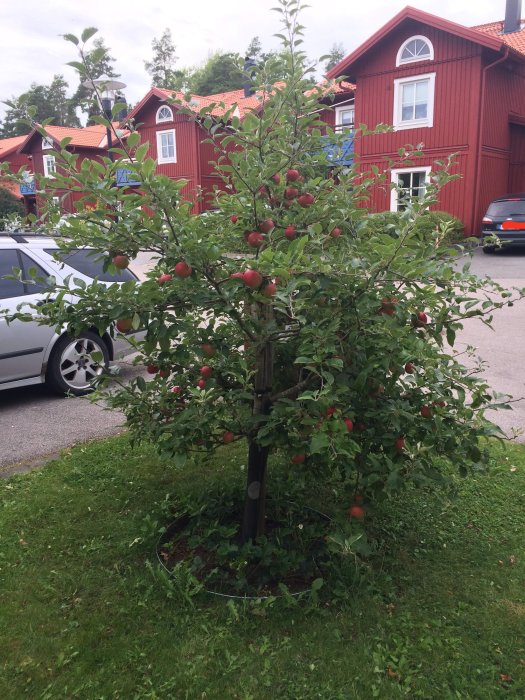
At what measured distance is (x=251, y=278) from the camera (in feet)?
7.24

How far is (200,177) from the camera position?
2858 cm

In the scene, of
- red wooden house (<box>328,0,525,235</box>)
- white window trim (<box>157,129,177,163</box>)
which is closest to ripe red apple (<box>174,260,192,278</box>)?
red wooden house (<box>328,0,525,235</box>)

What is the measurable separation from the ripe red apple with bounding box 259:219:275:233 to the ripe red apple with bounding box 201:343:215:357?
0.56m

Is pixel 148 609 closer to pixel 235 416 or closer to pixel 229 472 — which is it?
pixel 235 416

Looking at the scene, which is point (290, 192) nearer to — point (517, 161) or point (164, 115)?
point (517, 161)

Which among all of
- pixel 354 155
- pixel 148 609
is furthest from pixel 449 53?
pixel 148 609

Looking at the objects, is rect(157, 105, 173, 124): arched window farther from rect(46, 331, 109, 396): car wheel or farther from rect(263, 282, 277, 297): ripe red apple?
rect(263, 282, 277, 297): ripe red apple

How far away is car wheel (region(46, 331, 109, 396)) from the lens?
6113 millimetres

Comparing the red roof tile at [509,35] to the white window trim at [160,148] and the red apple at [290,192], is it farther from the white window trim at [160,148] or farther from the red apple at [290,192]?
the red apple at [290,192]

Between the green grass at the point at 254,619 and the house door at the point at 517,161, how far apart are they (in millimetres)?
21581

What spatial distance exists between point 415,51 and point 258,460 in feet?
69.3

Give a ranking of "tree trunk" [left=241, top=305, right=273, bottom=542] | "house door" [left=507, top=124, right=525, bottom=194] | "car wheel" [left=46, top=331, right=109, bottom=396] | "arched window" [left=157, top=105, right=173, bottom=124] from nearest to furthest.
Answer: "tree trunk" [left=241, top=305, right=273, bottom=542]
"car wheel" [left=46, top=331, right=109, bottom=396]
"house door" [left=507, top=124, right=525, bottom=194]
"arched window" [left=157, top=105, right=173, bottom=124]

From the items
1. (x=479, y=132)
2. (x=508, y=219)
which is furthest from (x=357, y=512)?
(x=479, y=132)

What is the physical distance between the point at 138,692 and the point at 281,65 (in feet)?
8.51
